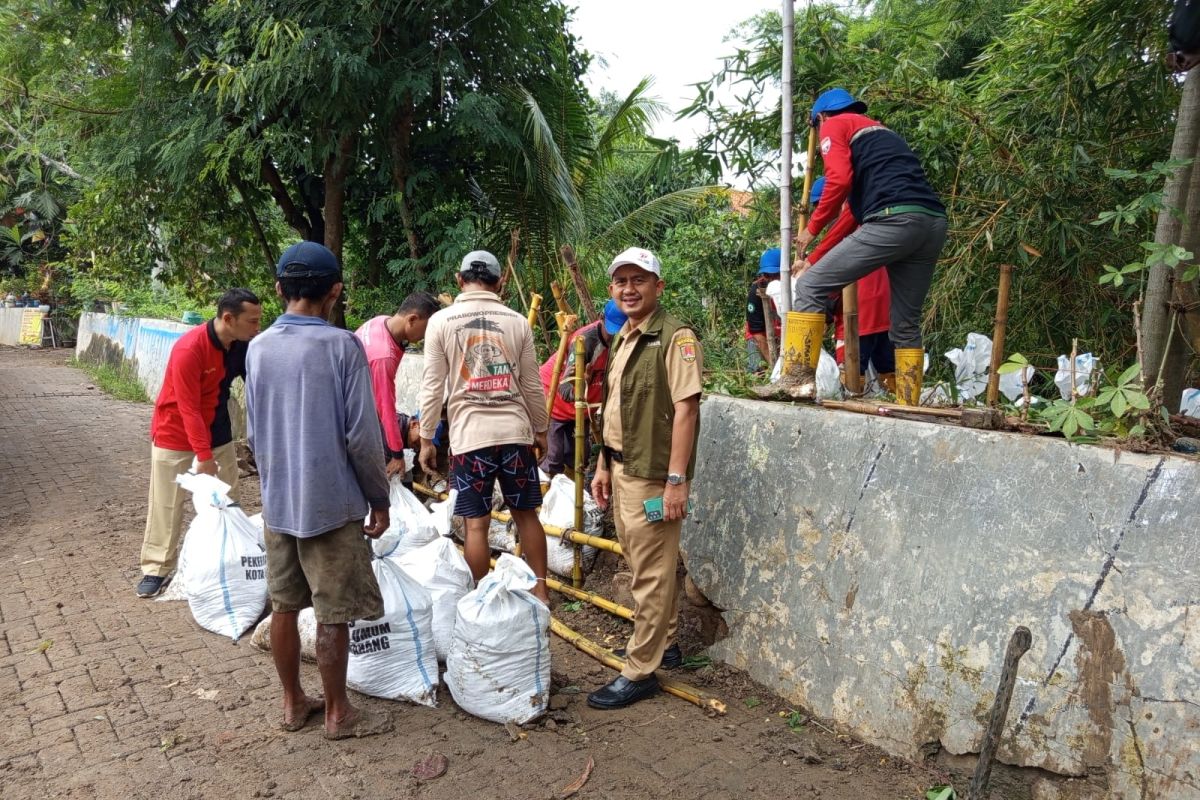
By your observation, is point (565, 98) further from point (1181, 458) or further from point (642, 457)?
point (1181, 458)

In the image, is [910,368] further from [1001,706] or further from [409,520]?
[409,520]

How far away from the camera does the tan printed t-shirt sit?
3.37 m

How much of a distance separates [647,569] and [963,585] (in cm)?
125

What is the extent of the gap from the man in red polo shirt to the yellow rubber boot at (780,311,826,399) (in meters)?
2.91

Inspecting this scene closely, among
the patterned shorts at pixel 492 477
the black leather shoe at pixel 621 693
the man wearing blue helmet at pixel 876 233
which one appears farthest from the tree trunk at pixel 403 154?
the black leather shoe at pixel 621 693

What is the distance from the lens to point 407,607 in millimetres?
3596

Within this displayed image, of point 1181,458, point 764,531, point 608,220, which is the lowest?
point 764,531

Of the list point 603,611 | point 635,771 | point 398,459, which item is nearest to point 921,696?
point 635,771

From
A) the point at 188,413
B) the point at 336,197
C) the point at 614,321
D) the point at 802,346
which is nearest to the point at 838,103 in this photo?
the point at 802,346

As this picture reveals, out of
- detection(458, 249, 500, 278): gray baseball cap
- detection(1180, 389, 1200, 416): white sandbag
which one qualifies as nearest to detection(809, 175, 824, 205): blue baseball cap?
detection(458, 249, 500, 278): gray baseball cap

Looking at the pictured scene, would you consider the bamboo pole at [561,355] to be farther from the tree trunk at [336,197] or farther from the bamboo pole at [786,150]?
the tree trunk at [336,197]

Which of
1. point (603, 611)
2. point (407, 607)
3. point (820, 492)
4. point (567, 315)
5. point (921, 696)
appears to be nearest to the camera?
point (921, 696)

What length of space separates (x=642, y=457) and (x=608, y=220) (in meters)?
5.81

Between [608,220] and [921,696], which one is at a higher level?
[608,220]
